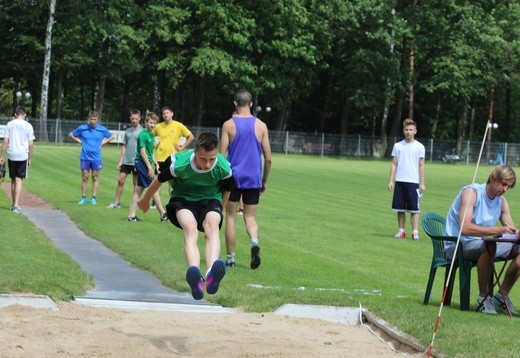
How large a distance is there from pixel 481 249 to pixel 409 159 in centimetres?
851

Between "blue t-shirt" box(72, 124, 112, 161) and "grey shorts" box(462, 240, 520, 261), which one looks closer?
"grey shorts" box(462, 240, 520, 261)

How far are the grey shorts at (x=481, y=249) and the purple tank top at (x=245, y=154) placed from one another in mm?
3287

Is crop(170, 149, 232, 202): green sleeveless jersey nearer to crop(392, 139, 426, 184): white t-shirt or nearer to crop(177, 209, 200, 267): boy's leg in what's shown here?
crop(177, 209, 200, 267): boy's leg

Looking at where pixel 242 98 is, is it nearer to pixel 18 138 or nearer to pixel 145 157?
pixel 145 157

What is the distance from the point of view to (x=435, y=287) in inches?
537

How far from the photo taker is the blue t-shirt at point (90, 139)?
2483cm

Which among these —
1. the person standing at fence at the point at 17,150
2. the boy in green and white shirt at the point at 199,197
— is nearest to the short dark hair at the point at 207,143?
the boy in green and white shirt at the point at 199,197

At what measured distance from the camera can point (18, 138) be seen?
21.7m

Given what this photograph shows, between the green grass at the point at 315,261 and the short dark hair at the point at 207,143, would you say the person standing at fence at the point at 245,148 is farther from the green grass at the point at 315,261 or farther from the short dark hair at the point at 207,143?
the short dark hair at the point at 207,143

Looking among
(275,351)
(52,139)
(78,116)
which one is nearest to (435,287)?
(275,351)

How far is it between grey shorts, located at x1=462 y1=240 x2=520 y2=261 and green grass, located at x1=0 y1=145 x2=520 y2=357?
62 cm

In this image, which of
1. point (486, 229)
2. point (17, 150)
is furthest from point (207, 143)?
point (17, 150)

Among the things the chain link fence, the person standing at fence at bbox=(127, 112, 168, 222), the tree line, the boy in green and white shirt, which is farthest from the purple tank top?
the chain link fence

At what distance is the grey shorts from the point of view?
11.5 meters
